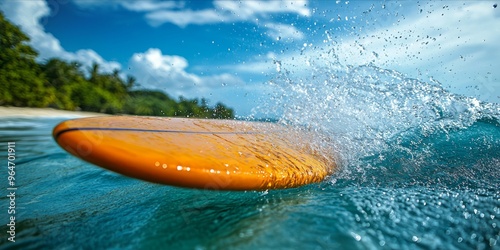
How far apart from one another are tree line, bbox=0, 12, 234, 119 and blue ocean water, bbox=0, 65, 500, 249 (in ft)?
6.21

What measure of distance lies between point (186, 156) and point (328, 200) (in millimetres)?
860

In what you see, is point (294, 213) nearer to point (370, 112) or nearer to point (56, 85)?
point (370, 112)

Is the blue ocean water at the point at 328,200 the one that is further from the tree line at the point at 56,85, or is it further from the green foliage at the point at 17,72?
the green foliage at the point at 17,72

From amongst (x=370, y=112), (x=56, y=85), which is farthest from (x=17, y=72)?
(x=370, y=112)

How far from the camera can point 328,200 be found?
5.56ft

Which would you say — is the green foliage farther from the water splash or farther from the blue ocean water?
the water splash

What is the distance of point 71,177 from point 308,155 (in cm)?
267

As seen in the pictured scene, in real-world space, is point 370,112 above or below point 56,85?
below

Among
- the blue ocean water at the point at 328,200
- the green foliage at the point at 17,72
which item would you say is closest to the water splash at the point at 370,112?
the blue ocean water at the point at 328,200

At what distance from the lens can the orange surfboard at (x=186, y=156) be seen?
1.33 m

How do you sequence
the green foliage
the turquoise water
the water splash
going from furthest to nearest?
1. the green foliage
2. the water splash
3. the turquoise water

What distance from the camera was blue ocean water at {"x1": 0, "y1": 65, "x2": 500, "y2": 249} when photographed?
129 centimetres

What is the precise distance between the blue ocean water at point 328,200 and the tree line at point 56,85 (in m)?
1.89

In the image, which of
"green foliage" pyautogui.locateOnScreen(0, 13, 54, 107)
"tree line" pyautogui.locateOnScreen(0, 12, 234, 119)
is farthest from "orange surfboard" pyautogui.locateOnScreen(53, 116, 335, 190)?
"green foliage" pyautogui.locateOnScreen(0, 13, 54, 107)
